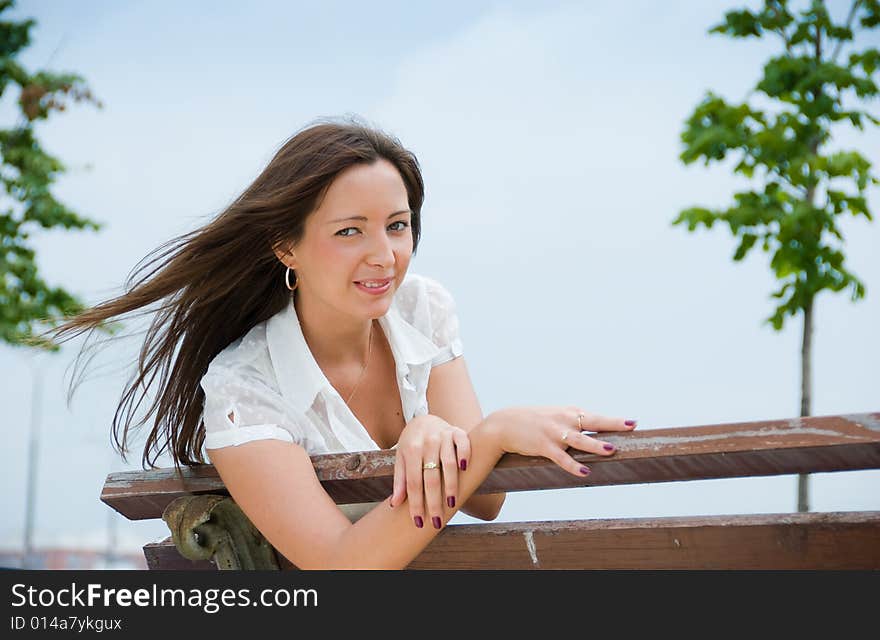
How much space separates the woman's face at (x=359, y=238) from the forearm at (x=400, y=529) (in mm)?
705

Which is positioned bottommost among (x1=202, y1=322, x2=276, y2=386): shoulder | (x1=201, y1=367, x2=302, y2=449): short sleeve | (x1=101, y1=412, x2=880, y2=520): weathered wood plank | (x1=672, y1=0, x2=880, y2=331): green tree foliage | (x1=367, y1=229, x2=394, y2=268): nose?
(x1=101, y1=412, x2=880, y2=520): weathered wood plank

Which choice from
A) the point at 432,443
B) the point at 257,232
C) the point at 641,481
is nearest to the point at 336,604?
the point at 432,443

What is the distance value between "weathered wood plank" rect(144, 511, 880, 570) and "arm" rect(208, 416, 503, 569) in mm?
129

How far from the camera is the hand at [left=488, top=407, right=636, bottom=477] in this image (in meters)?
1.58

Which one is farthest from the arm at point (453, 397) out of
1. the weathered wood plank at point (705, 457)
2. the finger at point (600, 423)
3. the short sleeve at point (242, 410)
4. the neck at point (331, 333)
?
the finger at point (600, 423)

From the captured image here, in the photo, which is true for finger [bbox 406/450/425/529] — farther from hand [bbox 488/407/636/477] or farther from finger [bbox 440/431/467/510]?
hand [bbox 488/407/636/477]

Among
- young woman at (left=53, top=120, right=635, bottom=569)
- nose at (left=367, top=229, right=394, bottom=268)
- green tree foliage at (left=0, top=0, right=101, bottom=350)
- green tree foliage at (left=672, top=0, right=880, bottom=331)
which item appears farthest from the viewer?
green tree foliage at (left=0, top=0, right=101, bottom=350)

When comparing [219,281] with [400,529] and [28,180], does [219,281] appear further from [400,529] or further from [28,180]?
[28,180]

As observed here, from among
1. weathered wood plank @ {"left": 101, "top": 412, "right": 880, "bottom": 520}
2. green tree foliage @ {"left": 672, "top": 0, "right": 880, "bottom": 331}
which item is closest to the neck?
weathered wood plank @ {"left": 101, "top": 412, "right": 880, "bottom": 520}

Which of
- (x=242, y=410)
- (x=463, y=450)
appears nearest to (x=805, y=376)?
(x=242, y=410)

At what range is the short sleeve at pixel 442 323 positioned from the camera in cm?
286

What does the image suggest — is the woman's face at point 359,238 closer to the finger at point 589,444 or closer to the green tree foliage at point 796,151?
the finger at point 589,444

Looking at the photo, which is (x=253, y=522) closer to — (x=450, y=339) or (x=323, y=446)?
(x=323, y=446)

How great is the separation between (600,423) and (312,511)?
629mm
